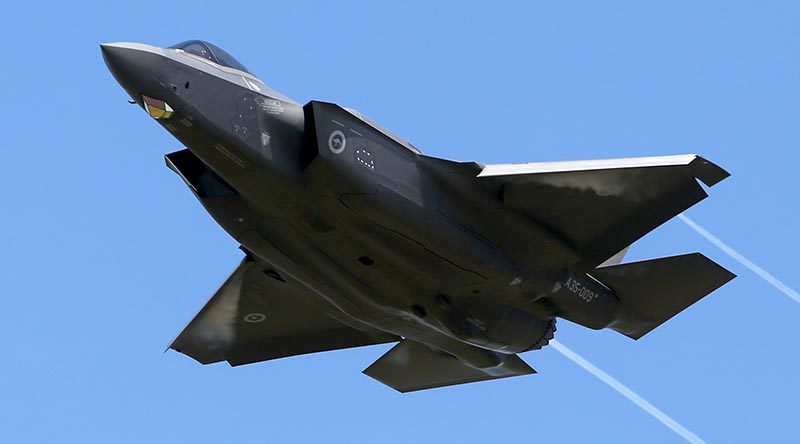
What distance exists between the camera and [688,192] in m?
24.2

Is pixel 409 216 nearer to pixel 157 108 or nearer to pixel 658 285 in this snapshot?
pixel 157 108

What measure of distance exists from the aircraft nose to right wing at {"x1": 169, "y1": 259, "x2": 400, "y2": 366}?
6840 mm

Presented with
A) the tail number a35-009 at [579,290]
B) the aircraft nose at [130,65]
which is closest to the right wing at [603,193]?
the tail number a35-009 at [579,290]

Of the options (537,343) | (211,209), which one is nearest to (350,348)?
(537,343)

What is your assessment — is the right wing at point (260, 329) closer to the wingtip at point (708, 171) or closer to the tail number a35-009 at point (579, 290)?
the tail number a35-009 at point (579, 290)

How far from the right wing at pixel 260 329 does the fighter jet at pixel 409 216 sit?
0.34 metres

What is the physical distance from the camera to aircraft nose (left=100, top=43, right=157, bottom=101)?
72.7 feet

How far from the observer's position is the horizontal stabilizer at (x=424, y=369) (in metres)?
29.7

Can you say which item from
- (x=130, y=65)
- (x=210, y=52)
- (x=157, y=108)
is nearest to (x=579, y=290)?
(x=210, y=52)

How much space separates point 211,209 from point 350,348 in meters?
6.87

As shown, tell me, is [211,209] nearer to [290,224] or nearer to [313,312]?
[290,224]

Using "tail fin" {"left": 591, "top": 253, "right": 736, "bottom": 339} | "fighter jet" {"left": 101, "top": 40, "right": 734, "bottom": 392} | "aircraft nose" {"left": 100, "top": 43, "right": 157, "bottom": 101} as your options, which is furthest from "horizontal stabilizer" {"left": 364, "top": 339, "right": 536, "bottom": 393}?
"aircraft nose" {"left": 100, "top": 43, "right": 157, "bottom": 101}

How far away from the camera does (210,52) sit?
23531mm

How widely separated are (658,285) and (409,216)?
5.46m
